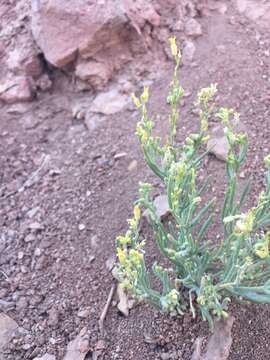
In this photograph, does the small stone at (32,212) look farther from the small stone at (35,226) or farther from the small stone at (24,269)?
the small stone at (24,269)

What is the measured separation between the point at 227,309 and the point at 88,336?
53 centimetres

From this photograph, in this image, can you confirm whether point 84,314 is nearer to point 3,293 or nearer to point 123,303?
point 123,303

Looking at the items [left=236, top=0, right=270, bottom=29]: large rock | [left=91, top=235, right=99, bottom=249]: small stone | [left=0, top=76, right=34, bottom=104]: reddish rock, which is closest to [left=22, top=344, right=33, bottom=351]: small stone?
[left=91, top=235, right=99, bottom=249]: small stone

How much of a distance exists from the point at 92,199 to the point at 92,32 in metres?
0.96

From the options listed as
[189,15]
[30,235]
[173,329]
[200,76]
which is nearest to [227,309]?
[173,329]

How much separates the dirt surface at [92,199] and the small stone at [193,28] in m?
0.04

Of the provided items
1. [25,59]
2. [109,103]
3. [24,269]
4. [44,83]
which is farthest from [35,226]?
[25,59]

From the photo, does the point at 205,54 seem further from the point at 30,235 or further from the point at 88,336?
the point at 88,336

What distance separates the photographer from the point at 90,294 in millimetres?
2154

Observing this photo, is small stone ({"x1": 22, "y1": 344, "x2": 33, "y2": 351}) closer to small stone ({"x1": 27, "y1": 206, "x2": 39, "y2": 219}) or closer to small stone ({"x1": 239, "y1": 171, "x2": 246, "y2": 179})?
small stone ({"x1": 27, "y1": 206, "x2": 39, "y2": 219})

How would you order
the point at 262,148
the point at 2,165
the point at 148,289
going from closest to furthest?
1. the point at 148,289
2. the point at 262,148
3. the point at 2,165

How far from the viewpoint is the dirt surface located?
6.49ft

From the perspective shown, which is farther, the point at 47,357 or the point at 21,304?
the point at 21,304

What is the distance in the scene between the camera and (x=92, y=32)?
2846mm
